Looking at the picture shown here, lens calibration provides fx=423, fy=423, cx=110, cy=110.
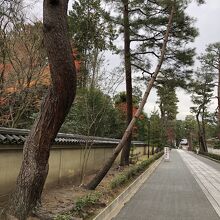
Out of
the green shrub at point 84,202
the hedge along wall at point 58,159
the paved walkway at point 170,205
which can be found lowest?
the paved walkway at point 170,205

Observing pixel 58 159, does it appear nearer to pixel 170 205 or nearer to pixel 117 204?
pixel 117 204

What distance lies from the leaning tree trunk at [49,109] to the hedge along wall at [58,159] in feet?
5.87

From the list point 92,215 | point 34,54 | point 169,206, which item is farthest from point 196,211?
point 34,54

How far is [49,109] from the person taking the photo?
27.1ft

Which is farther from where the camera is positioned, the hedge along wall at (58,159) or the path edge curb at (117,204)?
the hedge along wall at (58,159)

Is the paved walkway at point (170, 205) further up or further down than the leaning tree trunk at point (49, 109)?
further down

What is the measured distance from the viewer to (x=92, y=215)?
958 cm

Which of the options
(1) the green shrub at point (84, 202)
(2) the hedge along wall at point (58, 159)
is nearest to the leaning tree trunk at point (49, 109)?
(1) the green shrub at point (84, 202)

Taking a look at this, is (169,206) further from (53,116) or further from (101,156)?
(101,156)

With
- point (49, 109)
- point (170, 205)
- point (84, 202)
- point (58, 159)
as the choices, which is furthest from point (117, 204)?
point (49, 109)

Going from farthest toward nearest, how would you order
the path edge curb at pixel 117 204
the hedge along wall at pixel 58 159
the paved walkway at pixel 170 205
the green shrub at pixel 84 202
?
the paved walkway at pixel 170 205 < the hedge along wall at pixel 58 159 < the path edge curb at pixel 117 204 < the green shrub at pixel 84 202

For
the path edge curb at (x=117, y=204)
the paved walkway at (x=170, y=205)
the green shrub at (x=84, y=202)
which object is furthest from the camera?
the paved walkway at (x=170, y=205)

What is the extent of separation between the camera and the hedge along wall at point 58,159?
10.2 m

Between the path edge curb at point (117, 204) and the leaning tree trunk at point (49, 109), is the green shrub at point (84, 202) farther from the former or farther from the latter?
the leaning tree trunk at point (49, 109)
